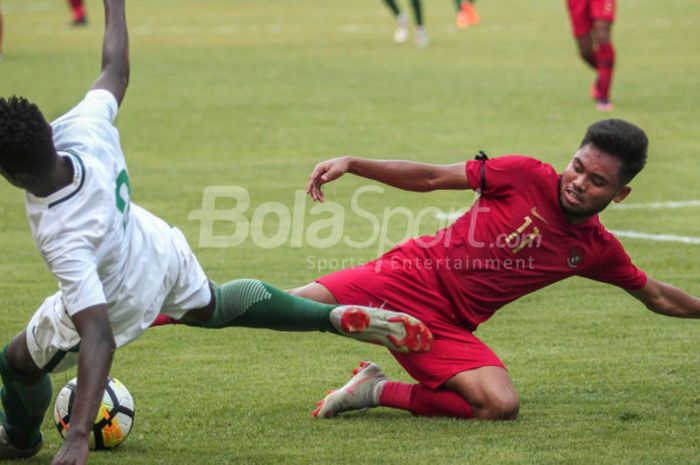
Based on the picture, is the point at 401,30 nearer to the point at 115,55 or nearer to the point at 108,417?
the point at 115,55

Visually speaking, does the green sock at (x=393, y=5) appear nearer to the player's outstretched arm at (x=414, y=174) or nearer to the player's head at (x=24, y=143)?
the player's outstretched arm at (x=414, y=174)

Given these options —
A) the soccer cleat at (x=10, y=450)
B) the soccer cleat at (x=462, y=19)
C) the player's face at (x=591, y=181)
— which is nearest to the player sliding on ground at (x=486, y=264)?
the player's face at (x=591, y=181)

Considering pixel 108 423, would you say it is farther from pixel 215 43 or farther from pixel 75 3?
pixel 75 3

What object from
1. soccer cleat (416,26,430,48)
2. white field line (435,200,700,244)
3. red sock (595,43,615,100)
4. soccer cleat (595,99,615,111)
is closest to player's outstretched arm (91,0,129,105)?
white field line (435,200,700,244)

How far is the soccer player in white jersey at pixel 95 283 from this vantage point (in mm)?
5027

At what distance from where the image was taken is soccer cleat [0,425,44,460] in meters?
Answer: 6.00

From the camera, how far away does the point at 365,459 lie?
5934 millimetres

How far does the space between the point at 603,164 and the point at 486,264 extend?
2.62ft

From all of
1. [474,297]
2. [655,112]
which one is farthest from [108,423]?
[655,112]

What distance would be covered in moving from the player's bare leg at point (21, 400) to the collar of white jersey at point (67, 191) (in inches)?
34.7

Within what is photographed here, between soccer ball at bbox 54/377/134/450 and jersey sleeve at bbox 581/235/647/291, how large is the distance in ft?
7.98

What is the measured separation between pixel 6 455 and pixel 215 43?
20833 mm

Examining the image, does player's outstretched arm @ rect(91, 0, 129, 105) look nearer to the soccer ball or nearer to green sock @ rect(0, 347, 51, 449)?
green sock @ rect(0, 347, 51, 449)

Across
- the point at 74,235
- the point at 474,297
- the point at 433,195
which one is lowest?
the point at 433,195
